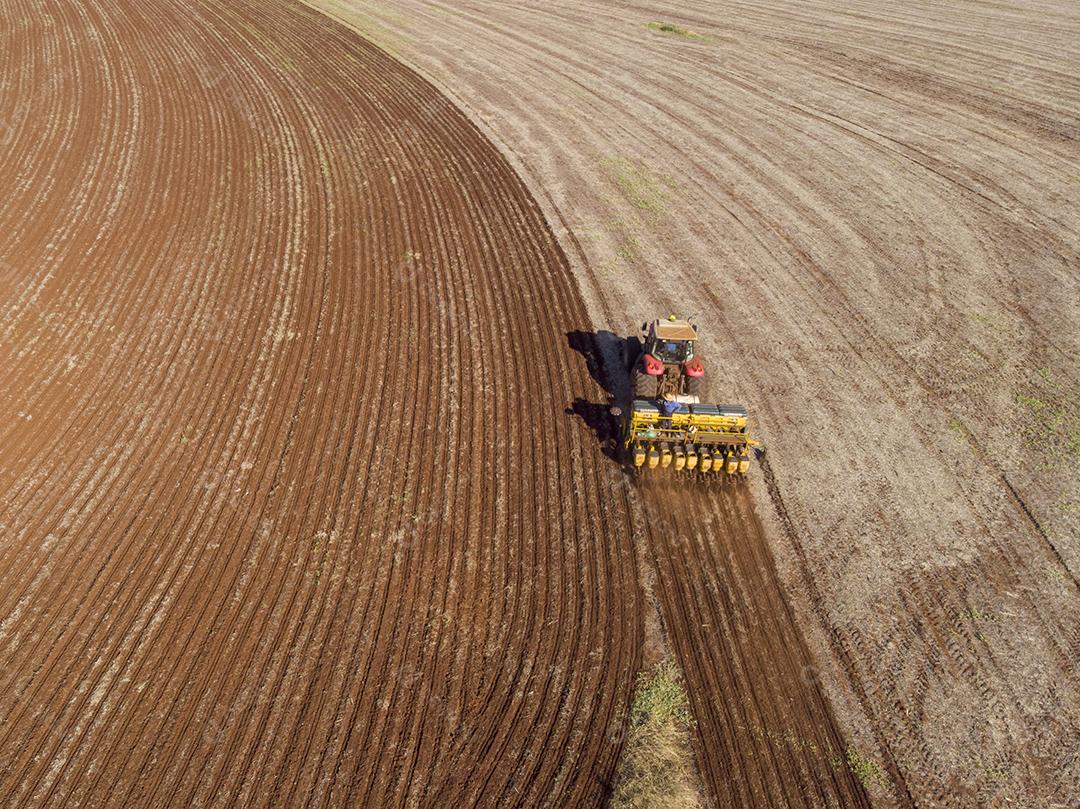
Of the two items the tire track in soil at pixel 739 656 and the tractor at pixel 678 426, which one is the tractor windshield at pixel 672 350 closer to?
the tractor at pixel 678 426

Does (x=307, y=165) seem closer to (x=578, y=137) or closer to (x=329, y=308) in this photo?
(x=329, y=308)

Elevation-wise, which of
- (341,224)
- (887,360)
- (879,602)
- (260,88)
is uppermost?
(260,88)

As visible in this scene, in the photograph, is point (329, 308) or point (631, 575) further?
point (329, 308)

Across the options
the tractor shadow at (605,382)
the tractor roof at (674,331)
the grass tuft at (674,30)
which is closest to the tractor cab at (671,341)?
the tractor roof at (674,331)

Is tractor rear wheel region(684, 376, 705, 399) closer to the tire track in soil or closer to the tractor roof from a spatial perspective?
the tractor roof

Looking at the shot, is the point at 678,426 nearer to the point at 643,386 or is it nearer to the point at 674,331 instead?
the point at 643,386

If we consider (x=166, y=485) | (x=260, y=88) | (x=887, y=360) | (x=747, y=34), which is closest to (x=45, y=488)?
(x=166, y=485)
